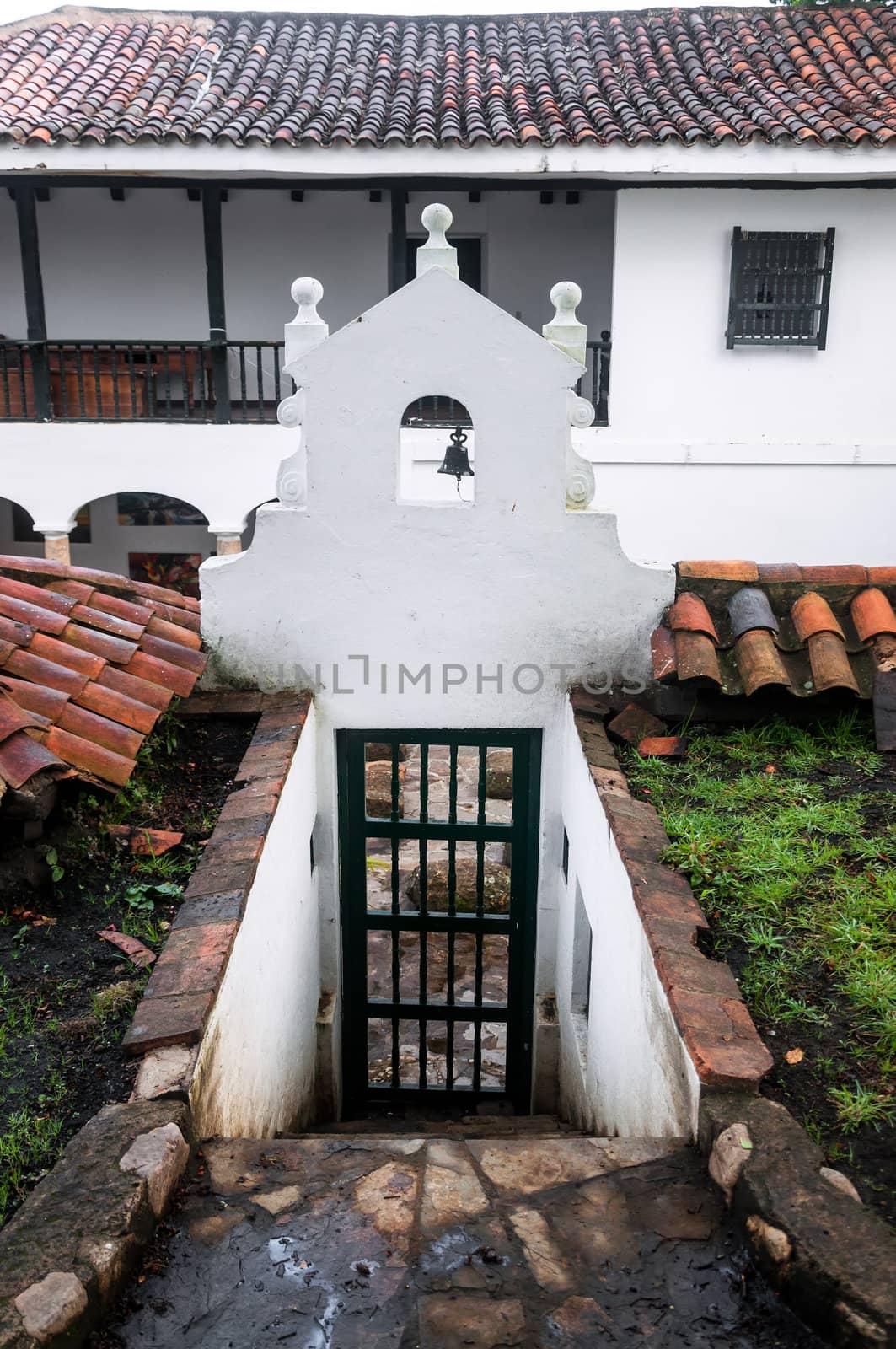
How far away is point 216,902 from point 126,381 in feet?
31.7

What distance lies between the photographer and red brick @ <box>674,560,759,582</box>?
5906mm

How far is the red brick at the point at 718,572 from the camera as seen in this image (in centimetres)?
591

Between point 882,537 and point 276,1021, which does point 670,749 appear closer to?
point 276,1021

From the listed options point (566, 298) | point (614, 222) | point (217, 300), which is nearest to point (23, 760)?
point (566, 298)

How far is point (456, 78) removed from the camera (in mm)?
12273

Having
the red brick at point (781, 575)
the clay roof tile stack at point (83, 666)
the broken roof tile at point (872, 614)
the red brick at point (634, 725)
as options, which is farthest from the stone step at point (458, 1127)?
the red brick at point (781, 575)

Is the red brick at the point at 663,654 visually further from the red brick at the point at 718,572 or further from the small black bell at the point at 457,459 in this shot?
the small black bell at the point at 457,459

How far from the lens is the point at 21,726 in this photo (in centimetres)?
414

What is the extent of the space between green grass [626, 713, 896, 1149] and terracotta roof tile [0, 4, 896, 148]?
25.5ft

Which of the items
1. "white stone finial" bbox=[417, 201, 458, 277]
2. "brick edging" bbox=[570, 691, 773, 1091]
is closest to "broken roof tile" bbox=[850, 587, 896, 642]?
"brick edging" bbox=[570, 691, 773, 1091]

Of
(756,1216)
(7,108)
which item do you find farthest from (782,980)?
(7,108)

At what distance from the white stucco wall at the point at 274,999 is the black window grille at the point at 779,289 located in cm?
792

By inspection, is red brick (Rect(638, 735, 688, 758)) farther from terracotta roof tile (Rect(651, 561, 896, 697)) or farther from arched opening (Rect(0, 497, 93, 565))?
arched opening (Rect(0, 497, 93, 565))

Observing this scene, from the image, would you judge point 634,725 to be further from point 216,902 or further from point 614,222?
point 614,222
